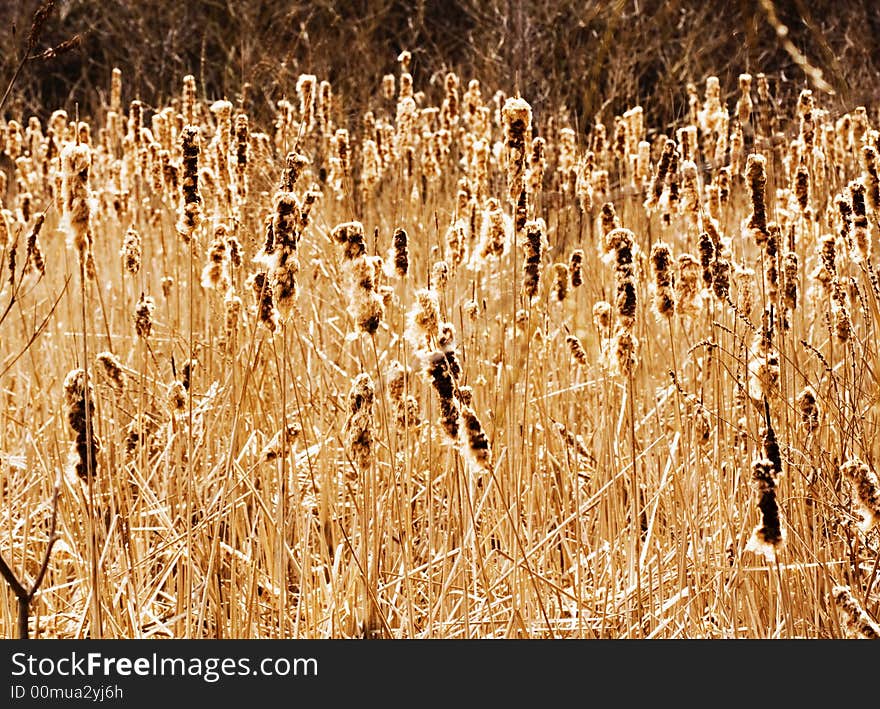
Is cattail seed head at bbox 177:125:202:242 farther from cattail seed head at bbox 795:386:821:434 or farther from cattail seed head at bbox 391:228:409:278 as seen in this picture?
cattail seed head at bbox 795:386:821:434

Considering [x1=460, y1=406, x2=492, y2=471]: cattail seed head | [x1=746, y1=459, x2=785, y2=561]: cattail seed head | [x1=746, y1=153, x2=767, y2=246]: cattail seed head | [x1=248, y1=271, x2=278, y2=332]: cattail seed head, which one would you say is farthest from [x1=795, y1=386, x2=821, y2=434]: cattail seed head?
[x1=248, y1=271, x2=278, y2=332]: cattail seed head

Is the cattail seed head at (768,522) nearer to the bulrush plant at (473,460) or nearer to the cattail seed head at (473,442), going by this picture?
the bulrush plant at (473,460)

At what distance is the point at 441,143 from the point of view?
295 centimetres

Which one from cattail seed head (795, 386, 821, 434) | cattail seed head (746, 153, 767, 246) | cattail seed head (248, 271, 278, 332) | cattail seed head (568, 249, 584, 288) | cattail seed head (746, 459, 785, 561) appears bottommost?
cattail seed head (746, 459, 785, 561)

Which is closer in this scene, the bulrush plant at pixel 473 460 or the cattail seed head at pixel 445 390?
the cattail seed head at pixel 445 390

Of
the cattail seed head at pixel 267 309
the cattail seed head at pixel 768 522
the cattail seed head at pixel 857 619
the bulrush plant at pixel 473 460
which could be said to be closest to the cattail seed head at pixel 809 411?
the bulrush plant at pixel 473 460

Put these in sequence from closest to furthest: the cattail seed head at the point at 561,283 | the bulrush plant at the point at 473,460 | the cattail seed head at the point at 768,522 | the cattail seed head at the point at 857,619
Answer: the cattail seed head at the point at 768,522
the cattail seed head at the point at 857,619
the bulrush plant at the point at 473,460
the cattail seed head at the point at 561,283

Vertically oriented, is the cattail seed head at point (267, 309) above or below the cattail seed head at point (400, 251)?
below

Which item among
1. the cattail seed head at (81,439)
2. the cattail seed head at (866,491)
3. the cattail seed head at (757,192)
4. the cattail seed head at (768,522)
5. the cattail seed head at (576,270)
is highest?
the cattail seed head at (576,270)

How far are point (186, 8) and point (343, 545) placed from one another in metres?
7.54

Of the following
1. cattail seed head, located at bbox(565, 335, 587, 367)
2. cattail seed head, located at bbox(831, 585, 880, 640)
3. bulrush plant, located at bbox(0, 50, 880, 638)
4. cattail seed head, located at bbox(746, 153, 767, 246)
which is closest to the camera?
cattail seed head, located at bbox(831, 585, 880, 640)

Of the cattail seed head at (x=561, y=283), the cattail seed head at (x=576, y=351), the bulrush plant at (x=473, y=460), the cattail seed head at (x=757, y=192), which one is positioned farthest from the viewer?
the cattail seed head at (x=576, y=351)

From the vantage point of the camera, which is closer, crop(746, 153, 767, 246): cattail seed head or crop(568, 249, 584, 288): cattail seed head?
crop(746, 153, 767, 246): cattail seed head
